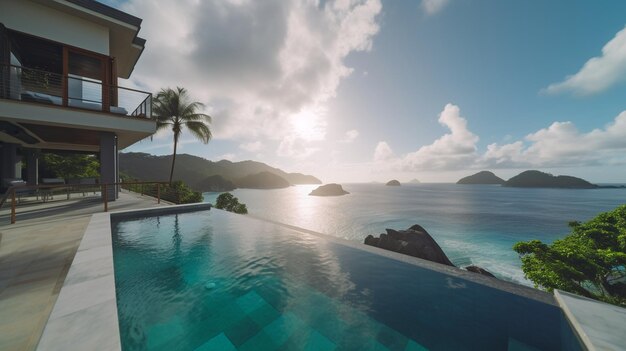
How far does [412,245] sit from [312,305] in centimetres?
1261

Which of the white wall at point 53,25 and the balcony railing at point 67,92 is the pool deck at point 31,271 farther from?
the white wall at point 53,25

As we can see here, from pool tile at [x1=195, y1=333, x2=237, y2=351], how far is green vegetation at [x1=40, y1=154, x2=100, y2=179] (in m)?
26.9

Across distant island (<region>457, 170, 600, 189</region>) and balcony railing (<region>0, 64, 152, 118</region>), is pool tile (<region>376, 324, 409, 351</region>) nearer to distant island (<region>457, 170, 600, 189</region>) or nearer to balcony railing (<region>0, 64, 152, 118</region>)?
balcony railing (<region>0, 64, 152, 118</region>)

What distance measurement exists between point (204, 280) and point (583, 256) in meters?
10.3

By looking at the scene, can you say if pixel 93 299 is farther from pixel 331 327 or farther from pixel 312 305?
pixel 331 327

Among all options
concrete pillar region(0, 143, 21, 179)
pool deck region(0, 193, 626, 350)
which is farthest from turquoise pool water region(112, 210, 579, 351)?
concrete pillar region(0, 143, 21, 179)

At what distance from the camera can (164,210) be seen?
9.58 m

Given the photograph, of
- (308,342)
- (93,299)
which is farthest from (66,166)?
(308,342)

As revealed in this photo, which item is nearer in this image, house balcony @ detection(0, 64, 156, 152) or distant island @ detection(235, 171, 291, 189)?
house balcony @ detection(0, 64, 156, 152)

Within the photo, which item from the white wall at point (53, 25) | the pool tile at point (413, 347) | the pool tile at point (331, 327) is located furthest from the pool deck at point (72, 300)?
the white wall at point (53, 25)

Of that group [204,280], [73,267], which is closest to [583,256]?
[204,280]

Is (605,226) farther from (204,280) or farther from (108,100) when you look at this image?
(108,100)

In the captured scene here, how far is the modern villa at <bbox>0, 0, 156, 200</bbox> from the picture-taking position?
8164 mm

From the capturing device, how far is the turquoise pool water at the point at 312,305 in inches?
116
